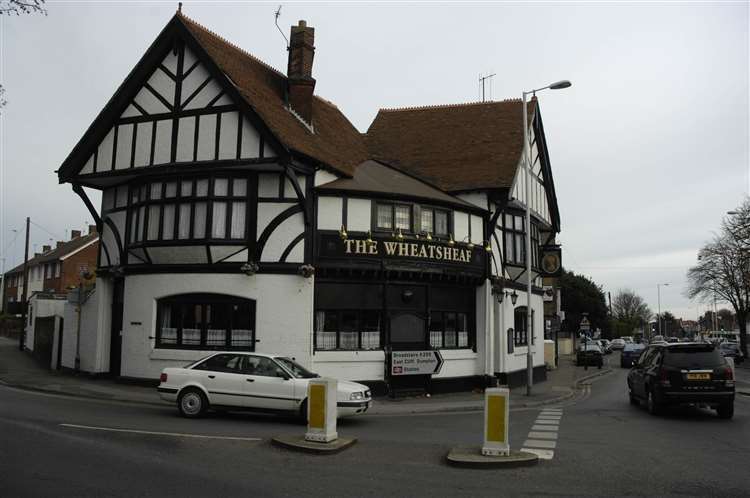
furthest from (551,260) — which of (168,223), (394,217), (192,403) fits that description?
(192,403)

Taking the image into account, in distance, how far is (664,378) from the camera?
14.9 metres

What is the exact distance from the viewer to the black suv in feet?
47.7

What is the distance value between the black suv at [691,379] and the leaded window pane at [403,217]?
345 inches

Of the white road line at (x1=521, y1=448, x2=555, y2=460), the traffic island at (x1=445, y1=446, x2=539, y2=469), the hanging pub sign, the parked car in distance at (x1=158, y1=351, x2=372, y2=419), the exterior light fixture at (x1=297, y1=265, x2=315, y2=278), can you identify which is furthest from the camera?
the hanging pub sign

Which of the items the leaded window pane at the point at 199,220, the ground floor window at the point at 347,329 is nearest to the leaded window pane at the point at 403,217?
the ground floor window at the point at 347,329

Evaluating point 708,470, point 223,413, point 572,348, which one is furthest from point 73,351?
point 572,348

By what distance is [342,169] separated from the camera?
2072 centimetres

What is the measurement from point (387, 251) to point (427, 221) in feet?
7.48

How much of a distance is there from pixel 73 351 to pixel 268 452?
52.3ft

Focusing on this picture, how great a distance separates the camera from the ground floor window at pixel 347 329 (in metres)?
19.5

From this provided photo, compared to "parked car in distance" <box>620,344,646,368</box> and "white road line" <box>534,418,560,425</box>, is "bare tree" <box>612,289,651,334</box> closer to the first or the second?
"parked car in distance" <box>620,344,646,368</box>

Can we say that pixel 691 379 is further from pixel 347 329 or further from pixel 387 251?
pixel 347 329

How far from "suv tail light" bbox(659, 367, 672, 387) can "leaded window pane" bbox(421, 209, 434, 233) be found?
8822 millimetres

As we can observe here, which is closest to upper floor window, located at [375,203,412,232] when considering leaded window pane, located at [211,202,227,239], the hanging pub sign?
leaded window pane, located at [211,202,227,239]
